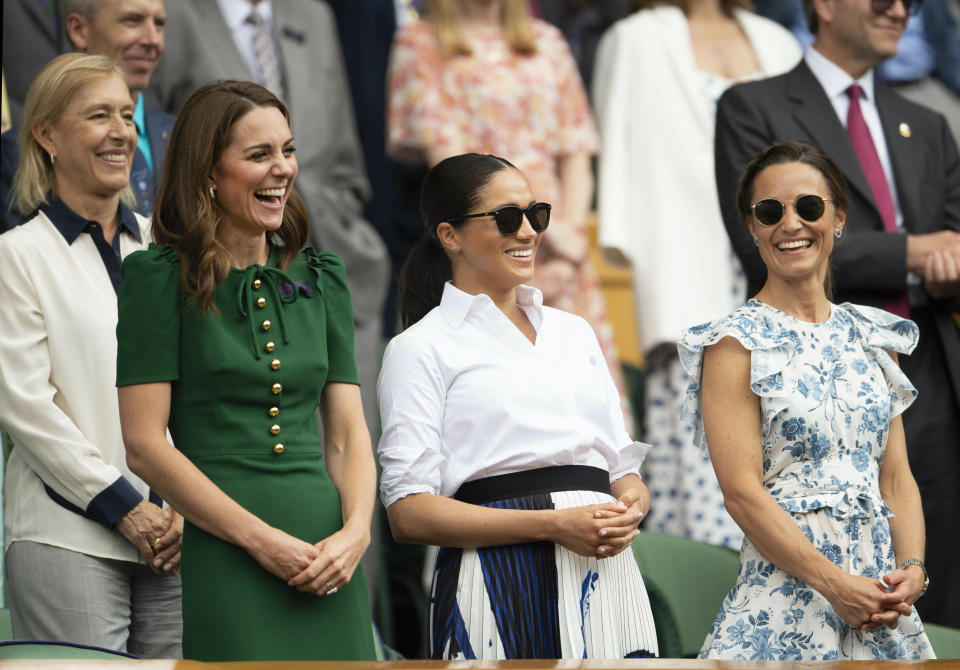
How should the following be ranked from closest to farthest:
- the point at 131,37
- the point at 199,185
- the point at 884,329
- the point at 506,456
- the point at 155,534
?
the point at 199,185 → the point at 506,456 → the point at 155,534 → the point at 884,329 → the point at 131,37

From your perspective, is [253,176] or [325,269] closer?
[253,176]

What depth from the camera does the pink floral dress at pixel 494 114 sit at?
5867 millimetres

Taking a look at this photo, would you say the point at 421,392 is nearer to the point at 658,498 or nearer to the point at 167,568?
the point at 167,568

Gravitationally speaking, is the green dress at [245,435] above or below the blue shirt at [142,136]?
below

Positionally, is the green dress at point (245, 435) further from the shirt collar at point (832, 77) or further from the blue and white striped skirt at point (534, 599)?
the shirt collar at point (832, 77)

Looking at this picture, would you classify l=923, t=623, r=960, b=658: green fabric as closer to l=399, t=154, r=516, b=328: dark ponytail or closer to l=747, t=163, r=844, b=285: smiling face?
l=747, t=163, r=844, b=285: smiling face

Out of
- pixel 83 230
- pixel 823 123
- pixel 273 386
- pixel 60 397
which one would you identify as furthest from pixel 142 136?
pixel 823 123

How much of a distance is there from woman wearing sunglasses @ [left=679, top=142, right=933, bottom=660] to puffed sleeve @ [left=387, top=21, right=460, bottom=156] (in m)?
2.26

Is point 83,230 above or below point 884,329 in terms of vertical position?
above

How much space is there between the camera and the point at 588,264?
596 centimetres

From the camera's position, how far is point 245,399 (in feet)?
10.6

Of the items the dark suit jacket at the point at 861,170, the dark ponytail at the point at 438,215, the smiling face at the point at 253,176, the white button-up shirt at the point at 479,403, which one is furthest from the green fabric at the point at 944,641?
the smiling face at the point at 253,176

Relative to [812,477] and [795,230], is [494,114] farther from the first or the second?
[812,477]

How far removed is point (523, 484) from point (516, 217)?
635 millimetres
